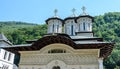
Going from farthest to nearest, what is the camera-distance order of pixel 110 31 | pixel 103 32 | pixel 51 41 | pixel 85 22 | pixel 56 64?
1. pixel 110 31
2. pixel 103 32
3. pixel 85 22
4. pixel 51 41
5. pixel 56 64

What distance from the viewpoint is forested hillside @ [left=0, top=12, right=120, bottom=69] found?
6216 cm

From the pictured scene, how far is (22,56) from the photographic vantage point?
15852 mm

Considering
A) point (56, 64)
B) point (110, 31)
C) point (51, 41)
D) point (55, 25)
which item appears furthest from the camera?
point (110, 31)

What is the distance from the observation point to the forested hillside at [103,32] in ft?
204

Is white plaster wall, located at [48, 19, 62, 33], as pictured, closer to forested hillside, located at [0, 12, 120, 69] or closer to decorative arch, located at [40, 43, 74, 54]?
decorative arch, located at [40, 43, 74, 54]

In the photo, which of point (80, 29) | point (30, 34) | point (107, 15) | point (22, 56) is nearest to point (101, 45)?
point (22, 56)

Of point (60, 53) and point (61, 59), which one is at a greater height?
point (60, 53)

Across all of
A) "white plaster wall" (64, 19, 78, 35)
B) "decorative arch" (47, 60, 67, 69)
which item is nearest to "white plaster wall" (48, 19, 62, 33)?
"white plaster wall" (64, 19, 78, 35)

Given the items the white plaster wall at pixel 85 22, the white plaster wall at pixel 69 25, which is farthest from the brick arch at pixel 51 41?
the white plaster wall at pixel 69 25

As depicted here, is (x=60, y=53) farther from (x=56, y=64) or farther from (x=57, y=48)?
(x=56, y=64)

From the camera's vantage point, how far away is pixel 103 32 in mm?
77688

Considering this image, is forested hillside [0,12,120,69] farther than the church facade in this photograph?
Yes

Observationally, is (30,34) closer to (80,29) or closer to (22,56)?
(80,29)

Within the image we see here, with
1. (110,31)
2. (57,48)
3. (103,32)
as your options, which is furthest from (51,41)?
(110,31)
